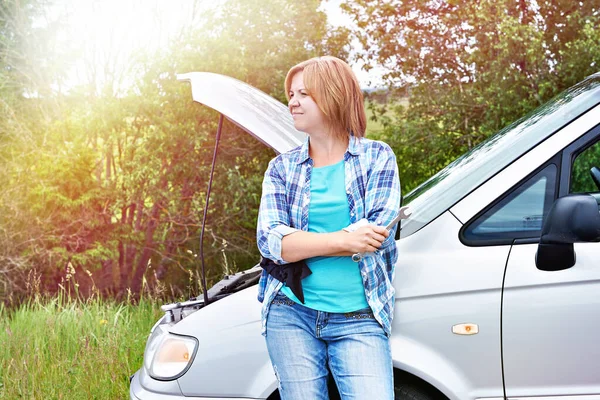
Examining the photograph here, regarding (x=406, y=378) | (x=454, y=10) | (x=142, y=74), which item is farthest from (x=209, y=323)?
(x=454, y=10)

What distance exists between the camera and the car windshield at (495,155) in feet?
8.49

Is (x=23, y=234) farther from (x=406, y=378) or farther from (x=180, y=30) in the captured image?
(x=406, y=378)

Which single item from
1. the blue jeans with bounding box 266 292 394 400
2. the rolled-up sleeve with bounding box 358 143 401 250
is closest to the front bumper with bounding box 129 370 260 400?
the blue jeans with bounding box 266 292 394 400

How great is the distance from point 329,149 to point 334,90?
197mm

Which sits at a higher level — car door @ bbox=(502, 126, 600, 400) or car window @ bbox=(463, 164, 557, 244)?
car window @ bbox=(463, 164, 557, 244)

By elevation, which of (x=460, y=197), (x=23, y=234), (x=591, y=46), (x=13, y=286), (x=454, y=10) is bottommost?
(x=13, y=286)

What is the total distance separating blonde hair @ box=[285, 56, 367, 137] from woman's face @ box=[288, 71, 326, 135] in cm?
2

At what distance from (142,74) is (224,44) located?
114 cm

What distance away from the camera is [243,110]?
110 inches

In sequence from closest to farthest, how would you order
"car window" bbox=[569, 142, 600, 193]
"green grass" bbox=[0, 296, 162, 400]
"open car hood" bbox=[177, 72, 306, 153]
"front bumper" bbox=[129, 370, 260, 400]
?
"front bumper" bbox=[129, 370, 260, 400] → "open car hood" bbox=[177, 72, 306, 153] → "car window" bbox=[569, 142, 600, 193] → "green grass" bbox=[0, 296, 162, 400]

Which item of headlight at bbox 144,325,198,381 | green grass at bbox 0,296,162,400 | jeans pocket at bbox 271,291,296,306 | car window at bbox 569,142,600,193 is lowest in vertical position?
green grass at bbox 0,296,162,400

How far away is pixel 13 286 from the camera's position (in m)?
9.27

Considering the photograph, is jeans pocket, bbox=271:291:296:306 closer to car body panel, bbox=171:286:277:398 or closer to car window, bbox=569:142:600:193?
car body panel, bbox=171:286:277:398

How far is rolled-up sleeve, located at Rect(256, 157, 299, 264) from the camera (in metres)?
2.21
